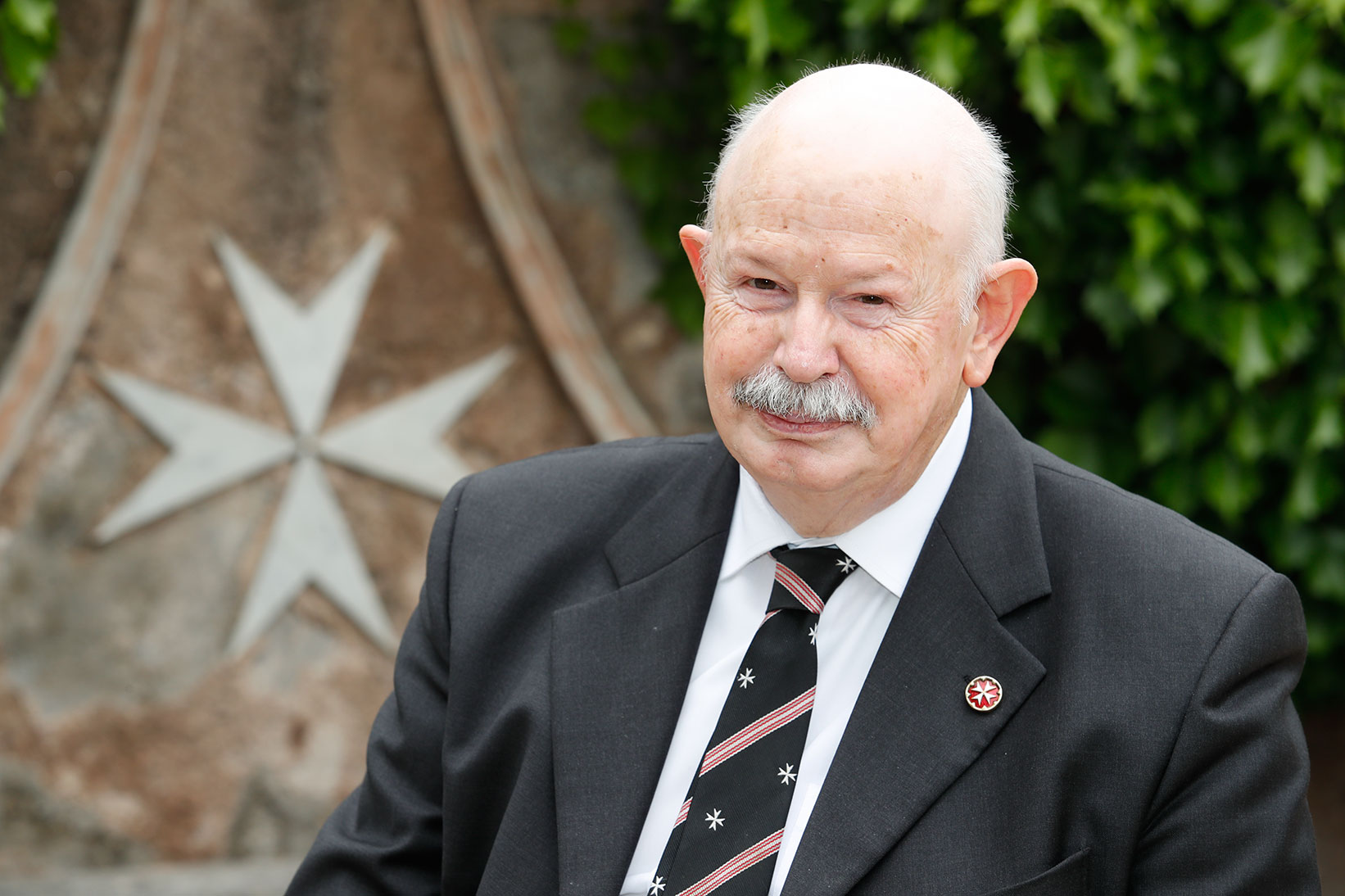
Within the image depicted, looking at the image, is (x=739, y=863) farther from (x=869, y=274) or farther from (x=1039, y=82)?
(x=1039, y=82)

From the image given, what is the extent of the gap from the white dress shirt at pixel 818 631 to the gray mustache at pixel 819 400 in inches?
8.2

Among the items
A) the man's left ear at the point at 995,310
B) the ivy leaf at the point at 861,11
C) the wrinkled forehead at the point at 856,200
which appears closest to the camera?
the wrinkled forehead at the point at 856,200

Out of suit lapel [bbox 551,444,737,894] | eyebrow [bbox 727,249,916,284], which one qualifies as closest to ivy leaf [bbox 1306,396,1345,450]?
suit lapel [bbox 551,444,737,894]

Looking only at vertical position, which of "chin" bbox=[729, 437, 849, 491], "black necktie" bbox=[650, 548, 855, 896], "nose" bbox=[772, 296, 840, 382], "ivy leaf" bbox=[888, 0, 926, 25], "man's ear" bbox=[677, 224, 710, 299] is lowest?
"black necktie" bbox=[650, 548, 855, 896]

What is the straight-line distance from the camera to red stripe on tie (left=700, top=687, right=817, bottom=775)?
1.63 m

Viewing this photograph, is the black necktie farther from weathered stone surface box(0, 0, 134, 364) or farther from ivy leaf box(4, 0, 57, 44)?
weathered stone surface box(0, 0, 134, 364)

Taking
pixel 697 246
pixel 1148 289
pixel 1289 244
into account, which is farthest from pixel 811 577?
pixel 1289 244

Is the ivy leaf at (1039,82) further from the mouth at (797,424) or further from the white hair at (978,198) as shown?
the mouth at (797,424)

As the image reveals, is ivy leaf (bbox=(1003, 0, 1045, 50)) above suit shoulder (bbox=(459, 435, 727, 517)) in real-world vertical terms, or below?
above

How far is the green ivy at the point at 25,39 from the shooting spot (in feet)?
8.89

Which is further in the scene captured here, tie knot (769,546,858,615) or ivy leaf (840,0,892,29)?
ivy leaf (840,0,892,29)

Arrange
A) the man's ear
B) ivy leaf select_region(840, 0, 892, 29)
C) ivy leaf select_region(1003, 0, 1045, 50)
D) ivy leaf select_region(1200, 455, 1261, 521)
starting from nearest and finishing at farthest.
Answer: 1. the man's ear
2. ivy leaf select_region(1003, 0, 1045, 50)
3. ivy leaf select_region(840, 0, 892, 29)
4. ivy leaf select_region(1200, 455, 1261, 521)

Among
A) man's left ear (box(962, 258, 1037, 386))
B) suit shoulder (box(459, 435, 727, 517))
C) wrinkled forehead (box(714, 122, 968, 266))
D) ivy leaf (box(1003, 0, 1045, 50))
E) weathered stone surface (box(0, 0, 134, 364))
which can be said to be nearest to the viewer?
wrinkled forehead (box(714, 122, 968, 266))

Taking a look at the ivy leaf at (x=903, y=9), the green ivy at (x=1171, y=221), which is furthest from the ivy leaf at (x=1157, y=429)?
the ivy leaf at (x=903, y=9)
